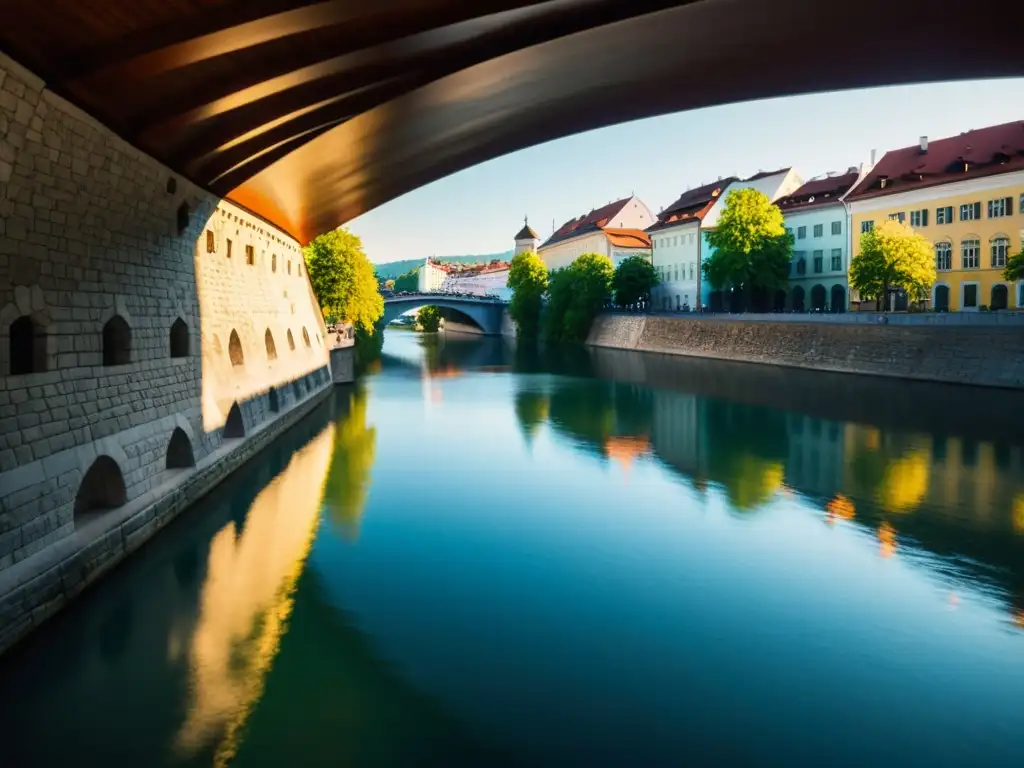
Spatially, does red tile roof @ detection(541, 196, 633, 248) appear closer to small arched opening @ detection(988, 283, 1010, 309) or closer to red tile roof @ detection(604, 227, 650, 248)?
red tile roof @ detection(604, 227, 650, 248)

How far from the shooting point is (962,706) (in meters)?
7.43

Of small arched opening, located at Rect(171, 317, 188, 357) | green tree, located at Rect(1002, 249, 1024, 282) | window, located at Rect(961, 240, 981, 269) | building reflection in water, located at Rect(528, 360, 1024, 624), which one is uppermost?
window, located at Rect(961, 240, 981, 269)

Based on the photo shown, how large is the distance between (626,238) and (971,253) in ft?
156

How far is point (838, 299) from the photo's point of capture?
180ft

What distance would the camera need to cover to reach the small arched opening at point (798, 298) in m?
58.5

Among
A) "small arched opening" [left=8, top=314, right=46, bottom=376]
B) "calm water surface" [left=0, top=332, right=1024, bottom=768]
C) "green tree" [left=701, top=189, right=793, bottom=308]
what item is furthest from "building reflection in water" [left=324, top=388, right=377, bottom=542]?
"green tree" [left=701, top=189, right=793, bottom=308]

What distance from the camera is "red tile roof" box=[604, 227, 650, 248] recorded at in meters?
85.8

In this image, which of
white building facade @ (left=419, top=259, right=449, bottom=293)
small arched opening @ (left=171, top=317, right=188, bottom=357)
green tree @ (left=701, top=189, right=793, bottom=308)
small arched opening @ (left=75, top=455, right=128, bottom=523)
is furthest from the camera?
white building facade @ (left=419, top=259, right=449, bottom=293)

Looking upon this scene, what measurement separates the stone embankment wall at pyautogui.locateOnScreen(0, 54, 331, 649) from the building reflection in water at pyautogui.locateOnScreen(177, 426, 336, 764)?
1.32m

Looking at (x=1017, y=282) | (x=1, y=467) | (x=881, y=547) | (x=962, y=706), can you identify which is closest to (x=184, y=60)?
(x=1, y=467)

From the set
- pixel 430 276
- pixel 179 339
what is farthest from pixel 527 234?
pixel 179 339

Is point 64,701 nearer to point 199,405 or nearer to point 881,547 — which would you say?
point 199,405

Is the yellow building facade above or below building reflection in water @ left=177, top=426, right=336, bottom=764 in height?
above

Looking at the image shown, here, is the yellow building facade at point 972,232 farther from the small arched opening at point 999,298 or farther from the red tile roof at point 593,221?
the red tile roof at point 593,221
